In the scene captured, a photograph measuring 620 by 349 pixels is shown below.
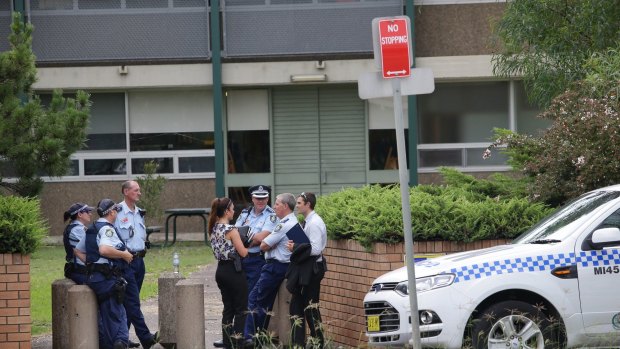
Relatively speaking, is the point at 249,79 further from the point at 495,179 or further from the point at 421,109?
the point at 495,179

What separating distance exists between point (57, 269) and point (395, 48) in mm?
12543

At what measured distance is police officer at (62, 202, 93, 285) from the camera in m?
12.0

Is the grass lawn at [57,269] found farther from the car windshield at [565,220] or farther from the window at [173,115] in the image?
the car windshield at [565,220]

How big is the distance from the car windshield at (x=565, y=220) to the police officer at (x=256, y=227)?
2.84m

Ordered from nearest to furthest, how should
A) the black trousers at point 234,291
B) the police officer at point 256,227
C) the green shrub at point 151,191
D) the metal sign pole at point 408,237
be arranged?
the metal sign pole at point 408,237 → the black trousers at point 234,291 → the police officer at point 256,227 → the green shrub at point 151,191

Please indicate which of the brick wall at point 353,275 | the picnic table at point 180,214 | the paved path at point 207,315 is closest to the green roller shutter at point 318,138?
the picnic table at point 180,214

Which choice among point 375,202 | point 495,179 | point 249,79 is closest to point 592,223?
point 375,202

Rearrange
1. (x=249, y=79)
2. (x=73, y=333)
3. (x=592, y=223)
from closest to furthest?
(x=592, y=223) → (x=73, y=333) → (x=249, y=79)

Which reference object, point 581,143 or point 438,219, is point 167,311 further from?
point 581,143

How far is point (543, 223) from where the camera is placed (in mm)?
10422

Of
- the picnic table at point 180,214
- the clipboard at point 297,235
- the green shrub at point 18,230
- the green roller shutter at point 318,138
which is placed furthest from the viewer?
the green roller shutter at point 318,138

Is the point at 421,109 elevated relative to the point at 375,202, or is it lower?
elevated

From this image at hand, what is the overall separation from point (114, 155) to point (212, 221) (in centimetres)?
1483

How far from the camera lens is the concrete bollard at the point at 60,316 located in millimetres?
11656
